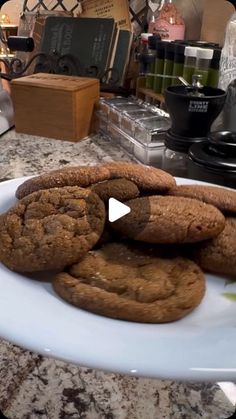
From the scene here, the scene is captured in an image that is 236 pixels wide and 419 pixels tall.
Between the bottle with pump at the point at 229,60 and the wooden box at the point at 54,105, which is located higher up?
the bottle with pump at the point at 229,60

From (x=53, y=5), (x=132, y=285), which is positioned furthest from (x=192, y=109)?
(x=53, y=5)

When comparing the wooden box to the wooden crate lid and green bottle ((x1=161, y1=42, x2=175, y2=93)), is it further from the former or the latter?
green bottle ((x1=161, y1=42, x2=175, y2=93))

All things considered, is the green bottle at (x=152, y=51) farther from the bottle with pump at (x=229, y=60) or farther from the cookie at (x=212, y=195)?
the cookie at (x=212, y=195)

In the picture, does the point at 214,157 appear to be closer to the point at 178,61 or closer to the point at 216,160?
the point at 216,160

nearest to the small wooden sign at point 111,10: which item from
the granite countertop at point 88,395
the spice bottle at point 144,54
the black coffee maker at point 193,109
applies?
the spice bottle at point 144,54

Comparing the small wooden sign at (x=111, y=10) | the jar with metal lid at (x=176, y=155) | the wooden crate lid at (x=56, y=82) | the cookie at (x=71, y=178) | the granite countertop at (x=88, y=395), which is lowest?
the granite countertop at (x=88, y=395)

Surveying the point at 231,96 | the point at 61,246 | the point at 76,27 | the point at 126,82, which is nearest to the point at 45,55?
the point at 76,27

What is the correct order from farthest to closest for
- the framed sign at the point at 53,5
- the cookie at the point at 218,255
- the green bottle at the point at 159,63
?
1. the framed sign at the point at 53,5
2. the green bottle at the point at 159,63
3. the cookie at the point at 218,255

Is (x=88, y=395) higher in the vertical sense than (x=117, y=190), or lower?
lower
